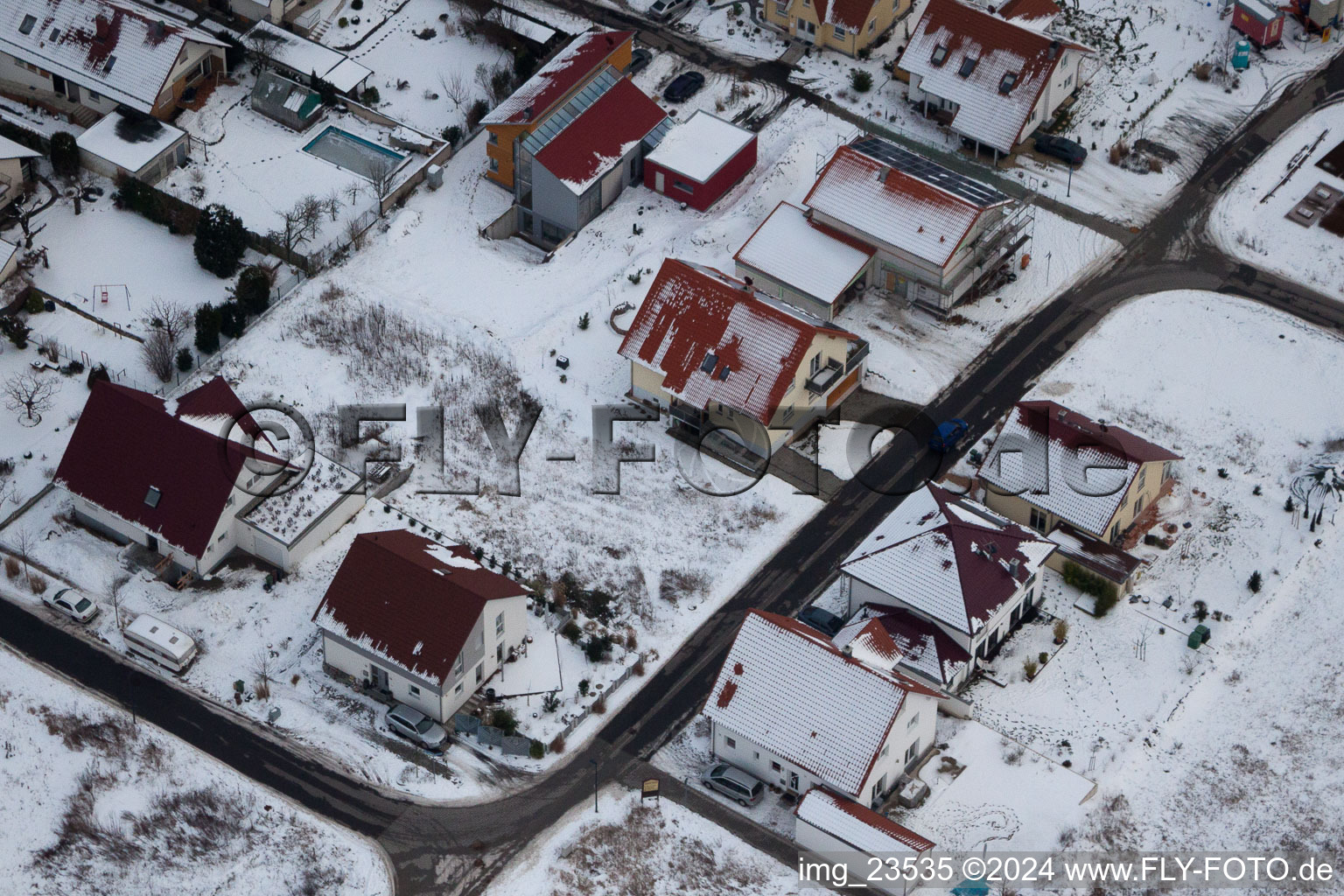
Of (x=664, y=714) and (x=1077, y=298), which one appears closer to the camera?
(x=664, y=714)

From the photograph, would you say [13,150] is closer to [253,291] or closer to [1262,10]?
[253,291]

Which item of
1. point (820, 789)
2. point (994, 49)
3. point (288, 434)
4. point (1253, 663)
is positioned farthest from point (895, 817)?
point (994, 49)

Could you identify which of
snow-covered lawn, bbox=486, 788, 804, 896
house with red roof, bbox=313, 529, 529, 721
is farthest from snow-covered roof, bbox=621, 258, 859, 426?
snow-covered lawn, bbox=486, 788, 804, 896

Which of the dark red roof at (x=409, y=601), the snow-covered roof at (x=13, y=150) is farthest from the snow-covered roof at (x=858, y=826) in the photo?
the snow-covered roof at (x=13, y=150)

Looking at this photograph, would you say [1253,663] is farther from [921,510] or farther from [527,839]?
[527,839]

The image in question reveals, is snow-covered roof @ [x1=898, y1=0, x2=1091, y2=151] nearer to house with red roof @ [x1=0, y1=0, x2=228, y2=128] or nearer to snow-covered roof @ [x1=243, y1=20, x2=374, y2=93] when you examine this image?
snow-covered roof @ [x1=243, y1=20, x2=374, y2=93]

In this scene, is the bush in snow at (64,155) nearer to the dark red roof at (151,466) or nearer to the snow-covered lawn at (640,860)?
the dark red roof at (151,466)
